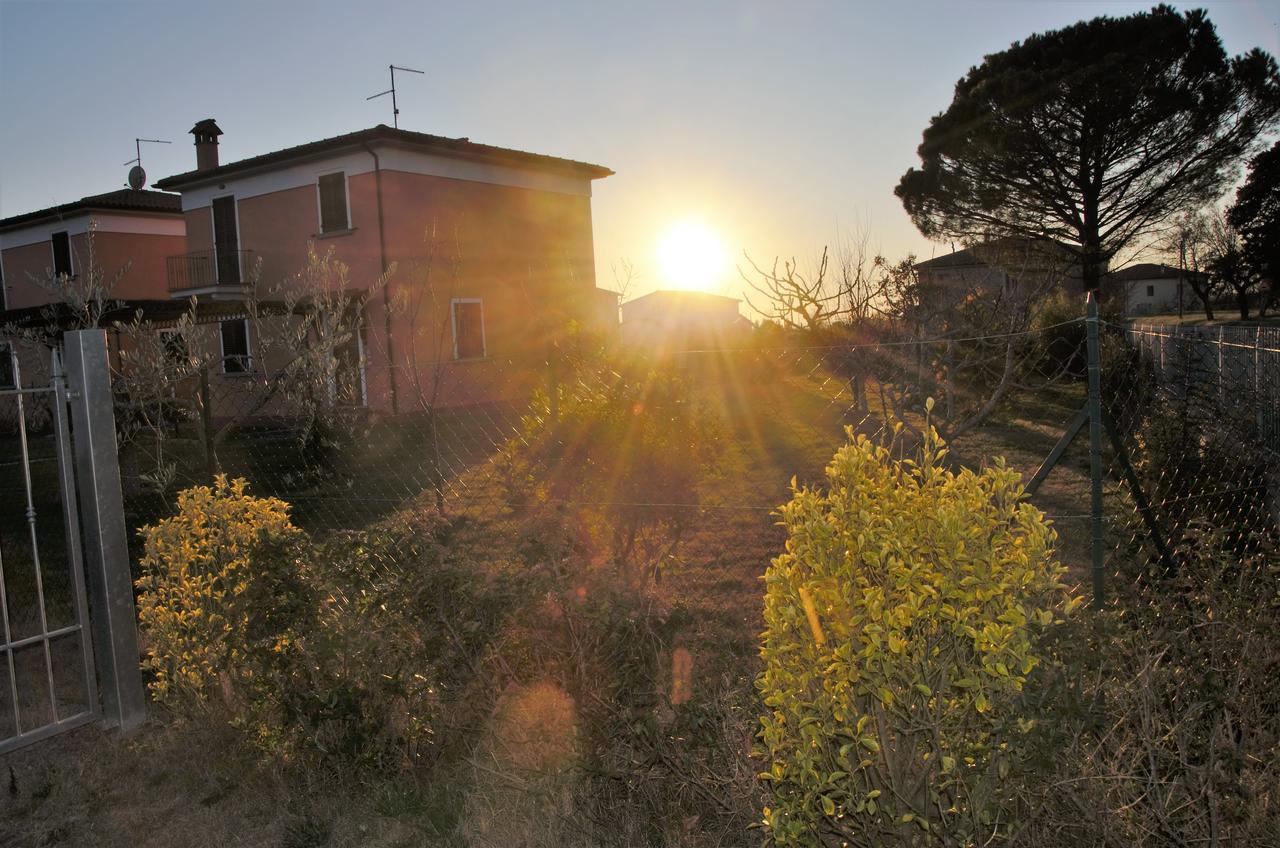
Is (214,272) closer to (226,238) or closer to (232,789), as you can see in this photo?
(226,238)

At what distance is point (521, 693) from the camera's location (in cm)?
329

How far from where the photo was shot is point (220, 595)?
3738 millimetres

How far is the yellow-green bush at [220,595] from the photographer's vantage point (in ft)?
11.6

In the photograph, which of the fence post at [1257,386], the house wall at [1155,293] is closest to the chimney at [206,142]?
the fence post at [1257,386]

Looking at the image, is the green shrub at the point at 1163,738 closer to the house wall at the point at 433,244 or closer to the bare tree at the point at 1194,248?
the house wall at the point at 433,244

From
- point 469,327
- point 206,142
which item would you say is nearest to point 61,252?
point 206,142

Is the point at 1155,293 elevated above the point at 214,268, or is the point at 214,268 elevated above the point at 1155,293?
the point at 214,268

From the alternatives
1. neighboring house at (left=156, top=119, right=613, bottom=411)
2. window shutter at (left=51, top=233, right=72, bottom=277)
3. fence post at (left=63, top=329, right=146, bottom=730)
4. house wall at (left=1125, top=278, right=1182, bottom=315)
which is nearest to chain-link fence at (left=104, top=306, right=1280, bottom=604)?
fence post at (left=63, top=329, right=146, bottom=730)

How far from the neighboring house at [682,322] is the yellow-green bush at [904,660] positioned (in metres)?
3.71

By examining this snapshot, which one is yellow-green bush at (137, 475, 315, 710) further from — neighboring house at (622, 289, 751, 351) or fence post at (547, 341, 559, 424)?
neighboring house at (622, 289, 751, 351)

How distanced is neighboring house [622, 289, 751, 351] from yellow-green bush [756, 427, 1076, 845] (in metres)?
3.71

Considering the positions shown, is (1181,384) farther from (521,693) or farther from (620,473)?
(521,693)

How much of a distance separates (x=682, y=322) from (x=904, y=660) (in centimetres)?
1971

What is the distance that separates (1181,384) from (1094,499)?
18.3ft
